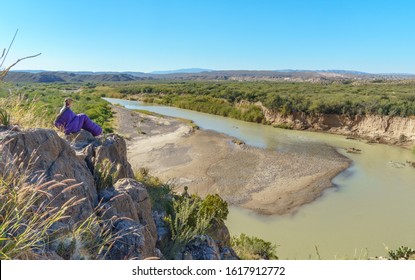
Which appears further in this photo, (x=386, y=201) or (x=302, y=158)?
(x=302, y=158)

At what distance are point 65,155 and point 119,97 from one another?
247 ft

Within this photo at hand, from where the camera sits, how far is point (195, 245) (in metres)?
5.22

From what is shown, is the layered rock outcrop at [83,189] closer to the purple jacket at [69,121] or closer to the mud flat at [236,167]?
the purple jacket at [69,121]

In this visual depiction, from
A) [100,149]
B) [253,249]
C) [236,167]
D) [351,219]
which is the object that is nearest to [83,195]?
[100,149]

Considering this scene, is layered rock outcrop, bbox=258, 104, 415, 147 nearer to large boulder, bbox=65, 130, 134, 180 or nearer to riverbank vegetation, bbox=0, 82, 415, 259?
riverbank vegetation, bbox=0, 82, 415, 259

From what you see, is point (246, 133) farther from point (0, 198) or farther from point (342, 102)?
point (0, 198)

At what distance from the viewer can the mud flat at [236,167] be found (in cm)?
1602

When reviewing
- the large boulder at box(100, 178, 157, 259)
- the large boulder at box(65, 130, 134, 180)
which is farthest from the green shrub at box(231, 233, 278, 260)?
the large boulder at box(100, 178, 157, 259)

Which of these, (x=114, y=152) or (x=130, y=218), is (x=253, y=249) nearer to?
(x=114, y=152)

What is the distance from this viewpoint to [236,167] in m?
20.7

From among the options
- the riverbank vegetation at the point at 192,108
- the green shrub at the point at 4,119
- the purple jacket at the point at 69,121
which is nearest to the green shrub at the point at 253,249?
the riverbank vegetation at the point at 192,108

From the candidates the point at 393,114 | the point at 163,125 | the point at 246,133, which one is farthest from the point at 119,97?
the point at 393,114

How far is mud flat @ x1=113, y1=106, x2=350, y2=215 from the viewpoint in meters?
16.0

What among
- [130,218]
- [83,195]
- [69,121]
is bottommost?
[130,218]
